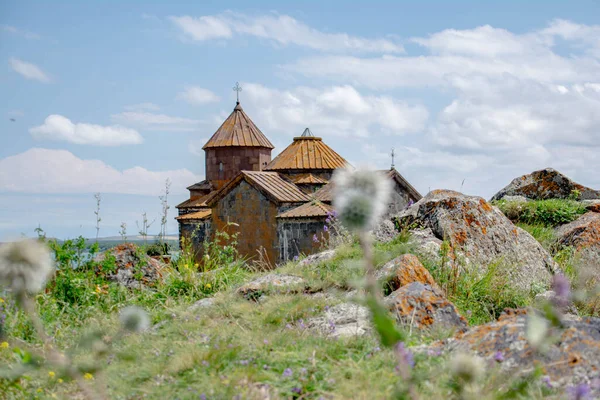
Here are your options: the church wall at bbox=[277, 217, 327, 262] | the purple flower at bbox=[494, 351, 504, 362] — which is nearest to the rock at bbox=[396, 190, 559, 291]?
the purple flower at bbox=[494, 351, 504, 362]

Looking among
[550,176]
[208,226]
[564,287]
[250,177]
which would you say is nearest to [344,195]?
[564,287]

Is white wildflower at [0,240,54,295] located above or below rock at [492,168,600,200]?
below

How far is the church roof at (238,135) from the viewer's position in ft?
105

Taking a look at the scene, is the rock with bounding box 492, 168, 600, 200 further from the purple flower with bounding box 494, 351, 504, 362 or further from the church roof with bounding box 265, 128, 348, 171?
the church roof with bounding box 265, 128, 348, 171

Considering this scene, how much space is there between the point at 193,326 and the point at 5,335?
1998 mm

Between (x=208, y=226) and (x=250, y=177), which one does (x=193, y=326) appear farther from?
(x=208, y=226)

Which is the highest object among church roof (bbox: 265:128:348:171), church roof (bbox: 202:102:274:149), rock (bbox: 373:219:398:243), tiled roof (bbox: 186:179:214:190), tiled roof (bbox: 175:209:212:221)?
church roof (bbox: 202:102:274:149)

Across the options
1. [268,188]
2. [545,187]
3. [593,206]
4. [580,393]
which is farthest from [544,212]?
[268,188]

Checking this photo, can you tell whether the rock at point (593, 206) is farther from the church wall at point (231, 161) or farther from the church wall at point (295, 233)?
the church wall at point (231, 161)

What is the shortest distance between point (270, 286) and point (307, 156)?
21695 millimetres

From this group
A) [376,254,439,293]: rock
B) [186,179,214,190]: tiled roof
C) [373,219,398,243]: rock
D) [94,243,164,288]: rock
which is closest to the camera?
[376,254,439,293]: rock

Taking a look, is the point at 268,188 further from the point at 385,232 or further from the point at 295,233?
the point at 385,232

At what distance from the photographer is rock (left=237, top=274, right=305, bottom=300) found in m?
6.07

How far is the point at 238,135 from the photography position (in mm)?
32375
